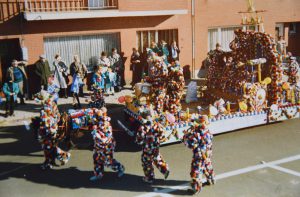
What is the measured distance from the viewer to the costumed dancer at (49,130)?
9.57 meters

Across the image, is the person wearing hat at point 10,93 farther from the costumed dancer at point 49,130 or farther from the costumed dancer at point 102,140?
the costumed dancer at point 102,140

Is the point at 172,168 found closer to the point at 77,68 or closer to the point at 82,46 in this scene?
the point at 77,68

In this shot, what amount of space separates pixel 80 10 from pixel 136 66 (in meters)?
3.87

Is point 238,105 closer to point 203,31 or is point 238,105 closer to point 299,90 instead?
point 299,90

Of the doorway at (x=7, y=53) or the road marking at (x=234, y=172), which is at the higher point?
the doorway at (x=7, y=53)

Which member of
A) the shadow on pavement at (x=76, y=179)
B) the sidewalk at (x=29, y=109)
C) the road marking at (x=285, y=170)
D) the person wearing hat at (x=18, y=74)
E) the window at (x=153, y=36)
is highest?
the window at (x=153, y=36)

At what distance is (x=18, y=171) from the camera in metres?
9.80

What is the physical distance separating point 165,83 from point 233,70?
10.9ft

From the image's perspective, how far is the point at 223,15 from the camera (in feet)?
71.9

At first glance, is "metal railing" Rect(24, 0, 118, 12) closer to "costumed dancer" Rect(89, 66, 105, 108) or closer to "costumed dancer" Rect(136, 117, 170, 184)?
"costumed dancer" Rect(89, 66, 105, 108)

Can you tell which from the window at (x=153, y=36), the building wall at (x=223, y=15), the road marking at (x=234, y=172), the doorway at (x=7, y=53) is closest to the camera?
the road marking at (x=234, y=172)

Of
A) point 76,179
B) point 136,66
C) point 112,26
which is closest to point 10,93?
point 112,26

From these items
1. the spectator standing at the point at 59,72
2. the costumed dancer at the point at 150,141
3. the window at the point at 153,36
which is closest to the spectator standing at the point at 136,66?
the window at the point at 153,36

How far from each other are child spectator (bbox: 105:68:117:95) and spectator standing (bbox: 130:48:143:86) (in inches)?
59.9
